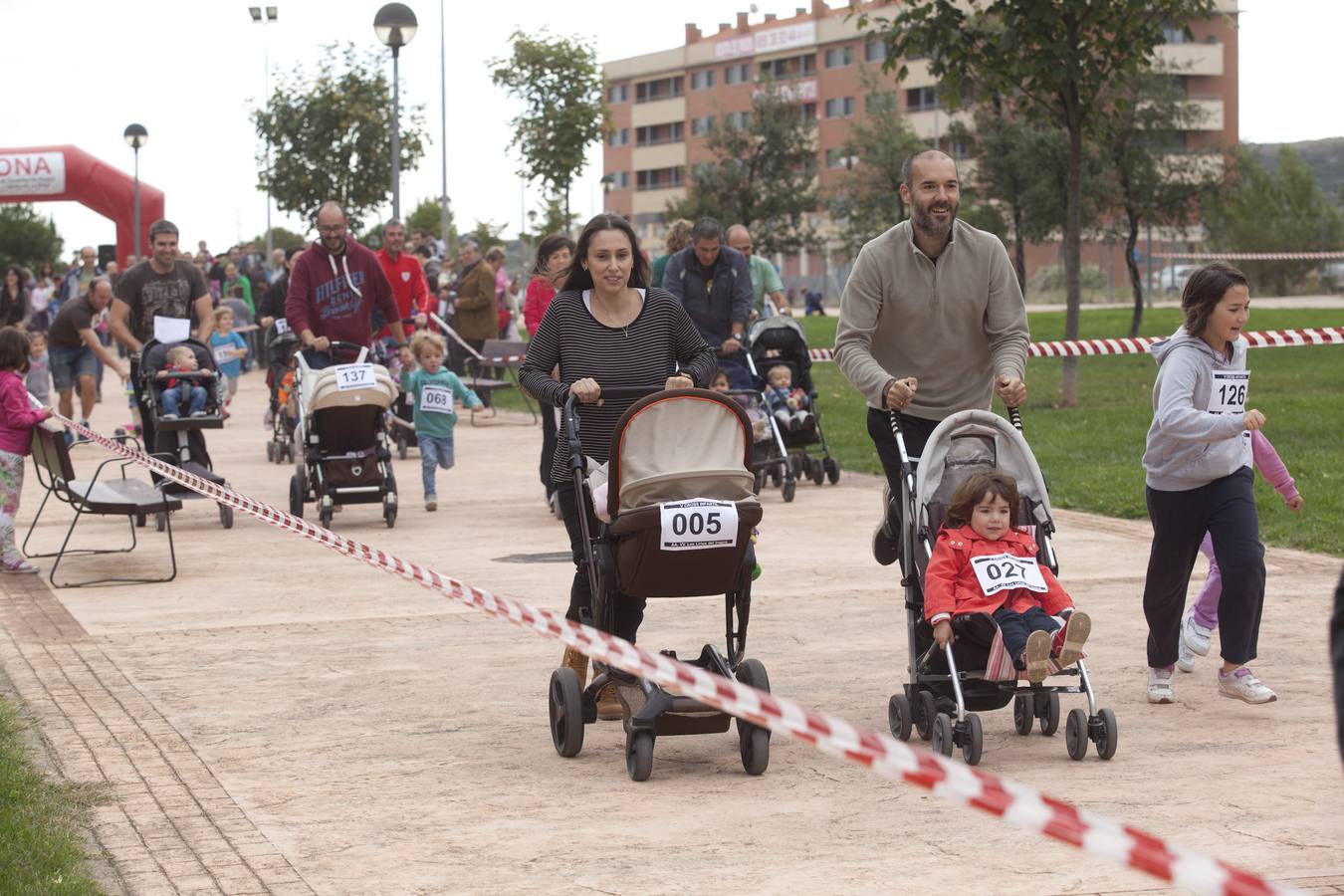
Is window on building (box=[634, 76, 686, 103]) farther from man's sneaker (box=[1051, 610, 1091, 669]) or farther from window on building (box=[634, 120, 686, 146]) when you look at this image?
man's sneaker (box=[1051, 610, 1091, 669])

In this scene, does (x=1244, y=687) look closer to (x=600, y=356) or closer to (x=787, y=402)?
(x=600, y=356)

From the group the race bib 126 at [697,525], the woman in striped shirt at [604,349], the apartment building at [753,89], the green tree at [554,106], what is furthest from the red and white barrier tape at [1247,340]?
the apartment building at [753,89]

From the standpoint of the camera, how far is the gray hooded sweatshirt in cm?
728

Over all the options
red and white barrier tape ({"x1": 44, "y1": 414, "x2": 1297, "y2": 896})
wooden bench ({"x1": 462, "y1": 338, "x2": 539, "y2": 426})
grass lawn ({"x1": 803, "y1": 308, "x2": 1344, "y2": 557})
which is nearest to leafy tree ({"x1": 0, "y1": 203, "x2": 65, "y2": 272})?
grass lawn ({"x1": 803, "y1": 308, "x2": 1344, "y2": 557})

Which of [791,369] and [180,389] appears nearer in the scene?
[180,389]

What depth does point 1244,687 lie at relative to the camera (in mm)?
7340

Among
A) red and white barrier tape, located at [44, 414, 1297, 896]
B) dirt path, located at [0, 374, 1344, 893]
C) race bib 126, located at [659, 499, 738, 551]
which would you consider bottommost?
dirt path, located at [0, 374, 1344, 893]

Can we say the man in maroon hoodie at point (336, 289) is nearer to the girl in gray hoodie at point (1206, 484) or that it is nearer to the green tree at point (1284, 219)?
the girl in gray hoodie at point (1206, 484)

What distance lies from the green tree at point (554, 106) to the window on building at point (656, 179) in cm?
7994

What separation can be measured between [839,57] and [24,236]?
45.1 meters

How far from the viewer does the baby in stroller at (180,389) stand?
13.5 meters

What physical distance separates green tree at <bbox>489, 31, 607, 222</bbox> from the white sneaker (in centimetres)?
3577

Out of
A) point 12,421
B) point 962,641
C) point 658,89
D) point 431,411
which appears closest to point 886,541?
point 962,641

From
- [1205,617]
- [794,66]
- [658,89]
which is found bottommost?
[1205,617]
